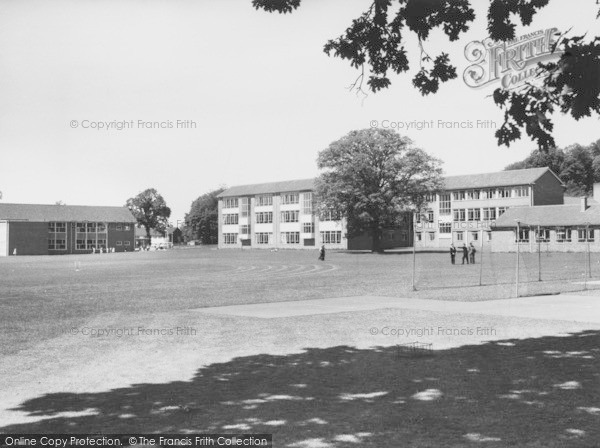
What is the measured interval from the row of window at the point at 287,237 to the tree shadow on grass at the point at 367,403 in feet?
305

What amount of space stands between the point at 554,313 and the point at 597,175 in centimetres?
9584

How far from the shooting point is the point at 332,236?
341 ft

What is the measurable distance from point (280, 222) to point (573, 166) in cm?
4778

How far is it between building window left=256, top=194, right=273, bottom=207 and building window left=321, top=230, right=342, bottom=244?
14.6m

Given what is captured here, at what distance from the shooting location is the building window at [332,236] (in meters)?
103

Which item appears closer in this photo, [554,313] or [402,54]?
[402,54]

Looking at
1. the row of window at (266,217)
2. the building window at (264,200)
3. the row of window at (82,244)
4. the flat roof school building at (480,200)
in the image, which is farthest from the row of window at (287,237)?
the row of window at (82,244)

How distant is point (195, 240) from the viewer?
527 feet

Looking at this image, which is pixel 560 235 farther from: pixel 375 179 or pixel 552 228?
pixel 375 179

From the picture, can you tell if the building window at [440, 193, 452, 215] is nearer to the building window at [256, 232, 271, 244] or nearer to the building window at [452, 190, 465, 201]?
the building window at [452, 190, 465, 201]

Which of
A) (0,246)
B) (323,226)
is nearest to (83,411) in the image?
(323,226)

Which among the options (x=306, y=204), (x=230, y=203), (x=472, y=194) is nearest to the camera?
(x=472, y=194)

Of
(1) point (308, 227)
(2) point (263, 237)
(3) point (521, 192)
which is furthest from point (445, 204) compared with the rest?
(2) point (263, 237)

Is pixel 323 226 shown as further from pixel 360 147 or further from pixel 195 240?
pixel 195 240
